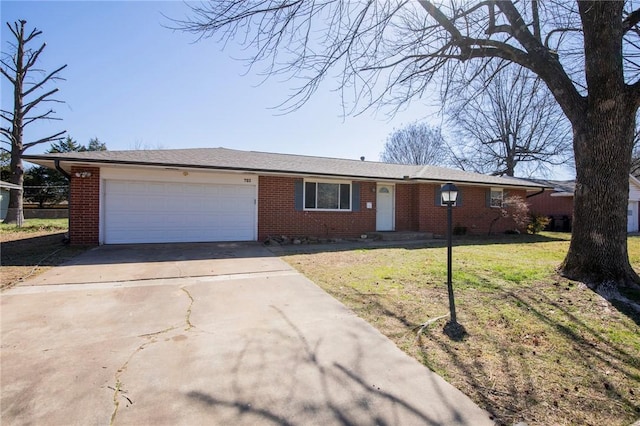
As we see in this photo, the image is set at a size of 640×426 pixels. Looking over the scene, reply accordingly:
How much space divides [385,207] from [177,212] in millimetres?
8244

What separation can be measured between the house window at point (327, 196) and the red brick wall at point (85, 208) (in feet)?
21.8

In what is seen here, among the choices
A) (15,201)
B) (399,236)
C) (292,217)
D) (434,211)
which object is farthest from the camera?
(15,201)

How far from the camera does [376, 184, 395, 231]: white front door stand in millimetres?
14188

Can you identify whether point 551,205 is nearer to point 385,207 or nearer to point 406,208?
point 406,208

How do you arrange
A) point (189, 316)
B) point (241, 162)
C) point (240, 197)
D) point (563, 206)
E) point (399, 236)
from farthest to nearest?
A: point (563, 206)
point (399, 236)
point (241, 162)
point (240, 197)
point (189, 316)

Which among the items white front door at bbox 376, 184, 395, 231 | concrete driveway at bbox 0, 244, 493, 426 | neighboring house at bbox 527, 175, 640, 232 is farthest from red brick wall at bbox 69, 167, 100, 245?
neighboring house at bbox 527, 175, 640, 232

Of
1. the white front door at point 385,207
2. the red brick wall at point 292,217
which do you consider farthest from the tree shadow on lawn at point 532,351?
the white front door at point 385,207

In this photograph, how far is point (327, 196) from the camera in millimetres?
12992

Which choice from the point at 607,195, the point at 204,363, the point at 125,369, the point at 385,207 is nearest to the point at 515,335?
the point at 204,363

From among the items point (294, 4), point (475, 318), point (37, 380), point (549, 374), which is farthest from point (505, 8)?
point (37, 380)

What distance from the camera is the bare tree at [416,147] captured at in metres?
35.5

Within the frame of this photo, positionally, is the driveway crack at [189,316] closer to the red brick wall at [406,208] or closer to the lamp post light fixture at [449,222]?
the lamp post light fixture at [449,222]

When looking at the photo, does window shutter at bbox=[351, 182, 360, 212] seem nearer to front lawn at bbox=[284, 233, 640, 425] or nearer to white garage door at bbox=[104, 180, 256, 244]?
white garage door at bbox=[104, 180, 256, 244]

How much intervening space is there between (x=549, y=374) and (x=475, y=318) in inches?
51.9
